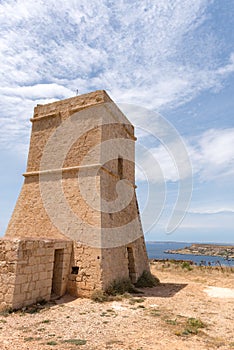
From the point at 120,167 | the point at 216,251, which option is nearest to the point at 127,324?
the point at 120,167

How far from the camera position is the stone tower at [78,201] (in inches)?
350

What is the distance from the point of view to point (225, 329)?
19.8 feet

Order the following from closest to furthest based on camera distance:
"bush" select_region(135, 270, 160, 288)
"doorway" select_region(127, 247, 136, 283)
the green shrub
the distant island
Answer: the green shrub
"bush" select_region(135, 270, 160, 288)
"doorway" select_region(127, 247, 136, 283)
the distant island

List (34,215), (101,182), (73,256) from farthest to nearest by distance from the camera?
(34,215)
(101,182)
(73,256)

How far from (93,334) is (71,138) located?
773cm

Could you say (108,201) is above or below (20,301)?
above

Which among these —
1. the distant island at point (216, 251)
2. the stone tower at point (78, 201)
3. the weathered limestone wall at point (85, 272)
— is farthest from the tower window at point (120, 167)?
the distant island at point (216, 251)

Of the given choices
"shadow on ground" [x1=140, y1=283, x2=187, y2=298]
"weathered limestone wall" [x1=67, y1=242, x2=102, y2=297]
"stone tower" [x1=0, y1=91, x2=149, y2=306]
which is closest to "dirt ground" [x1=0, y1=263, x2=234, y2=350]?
"shadow on ground" [x1=140, y1=283, x2=187, y2=298]

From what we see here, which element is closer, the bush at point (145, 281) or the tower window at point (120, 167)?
the bush at point (145, 281)

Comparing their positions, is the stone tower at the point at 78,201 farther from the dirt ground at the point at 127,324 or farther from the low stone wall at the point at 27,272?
the dirt ground at the point at 127,324

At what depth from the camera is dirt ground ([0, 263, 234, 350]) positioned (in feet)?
16.1

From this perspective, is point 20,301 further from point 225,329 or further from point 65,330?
point 225,329

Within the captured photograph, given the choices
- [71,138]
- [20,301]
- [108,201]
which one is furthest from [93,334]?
[71,138]

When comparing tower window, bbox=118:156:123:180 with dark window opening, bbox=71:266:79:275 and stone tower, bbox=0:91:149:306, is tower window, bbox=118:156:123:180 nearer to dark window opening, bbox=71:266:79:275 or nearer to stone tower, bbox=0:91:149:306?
stone tower, bbox=0:91:149:306
